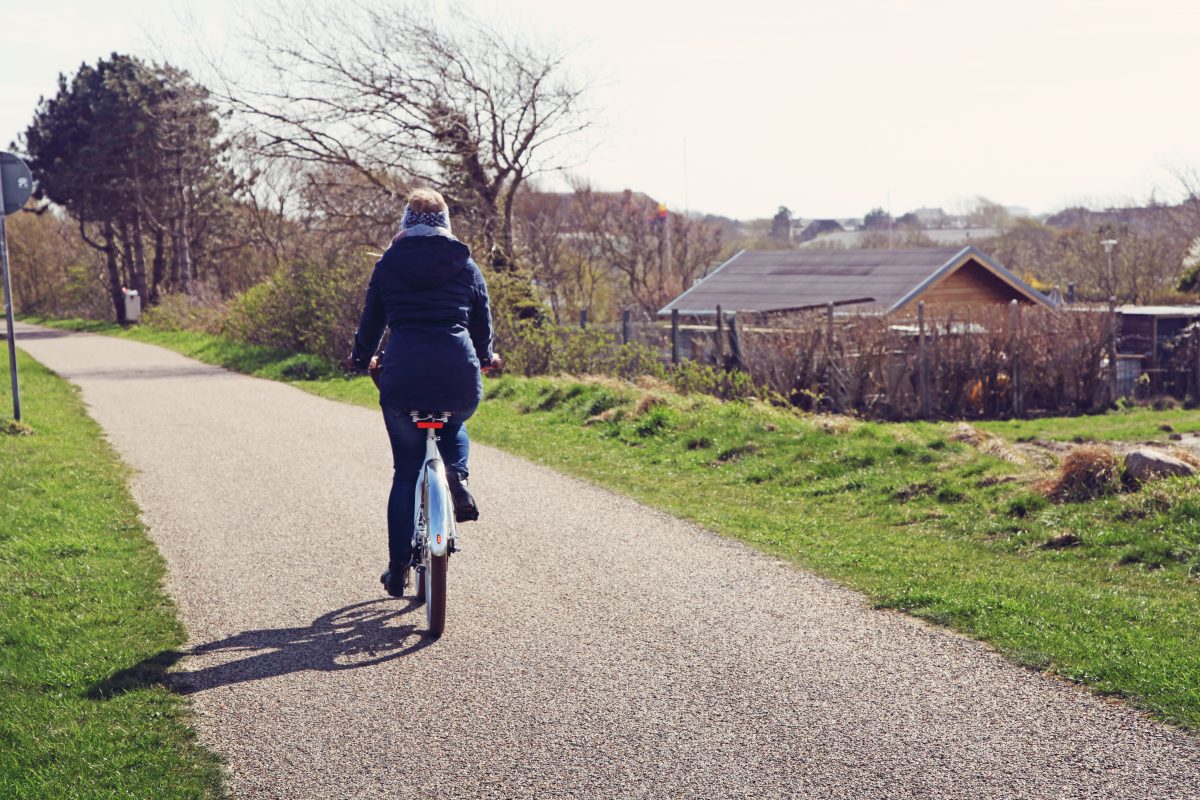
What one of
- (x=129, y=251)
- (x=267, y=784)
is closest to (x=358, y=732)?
(x=267, y=784)

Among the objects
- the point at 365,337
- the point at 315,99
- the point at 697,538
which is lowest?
the point at 697,538

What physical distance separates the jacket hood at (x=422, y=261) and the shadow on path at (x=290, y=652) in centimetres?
152

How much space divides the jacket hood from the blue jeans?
1.88ft

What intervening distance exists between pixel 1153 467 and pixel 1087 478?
39 cm

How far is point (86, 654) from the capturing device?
518 cm

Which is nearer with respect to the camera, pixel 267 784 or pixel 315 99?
pixel 267 784

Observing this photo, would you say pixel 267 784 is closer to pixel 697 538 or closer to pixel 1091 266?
pixel 697 538

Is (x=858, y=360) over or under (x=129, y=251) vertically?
under

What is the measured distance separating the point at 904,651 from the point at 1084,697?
789 mm

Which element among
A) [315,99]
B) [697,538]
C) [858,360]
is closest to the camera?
[697,538]

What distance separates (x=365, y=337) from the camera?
18.7ft

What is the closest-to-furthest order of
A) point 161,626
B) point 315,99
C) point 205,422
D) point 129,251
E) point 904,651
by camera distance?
1. point 904,651
2. point 161,626
3. point 205,422
4. point 315,99
5. point 129,251

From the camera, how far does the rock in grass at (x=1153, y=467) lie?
7770 millimetres

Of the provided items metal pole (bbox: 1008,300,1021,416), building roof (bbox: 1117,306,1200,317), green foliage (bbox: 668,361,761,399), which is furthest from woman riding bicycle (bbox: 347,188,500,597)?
building roof (bbox: 1117,306,1200,317)
